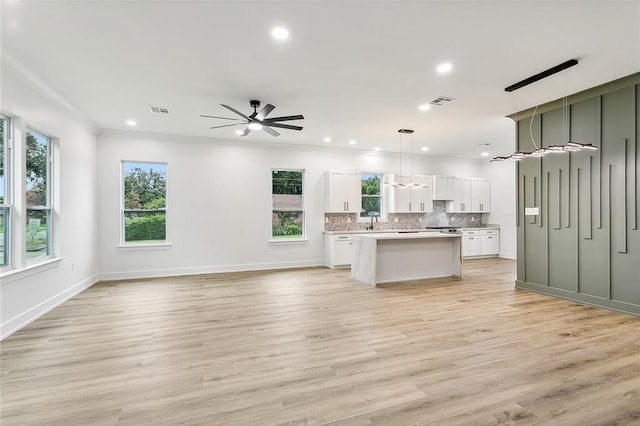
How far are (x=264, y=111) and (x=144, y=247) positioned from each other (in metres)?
4.29

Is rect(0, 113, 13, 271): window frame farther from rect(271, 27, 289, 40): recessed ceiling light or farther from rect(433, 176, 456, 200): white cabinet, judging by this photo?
rect(433, 176, 456, 200): white cabinet

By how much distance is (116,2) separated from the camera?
2.56 meters

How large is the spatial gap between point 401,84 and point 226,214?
4.80 m

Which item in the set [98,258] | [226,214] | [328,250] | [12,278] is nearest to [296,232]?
[328,250]

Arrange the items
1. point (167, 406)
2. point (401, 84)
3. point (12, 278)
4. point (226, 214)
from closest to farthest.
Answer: point (167, 406)
point (12, 278)
point (401, 84)
point (226, 214)

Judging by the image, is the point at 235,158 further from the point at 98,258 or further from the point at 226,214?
the point at 98,258

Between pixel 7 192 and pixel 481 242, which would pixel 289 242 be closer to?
pixel 7 192

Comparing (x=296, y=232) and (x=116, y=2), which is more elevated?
(x=116, y=2)

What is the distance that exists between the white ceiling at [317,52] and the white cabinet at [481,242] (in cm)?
477

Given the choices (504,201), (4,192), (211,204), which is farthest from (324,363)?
(504,201)

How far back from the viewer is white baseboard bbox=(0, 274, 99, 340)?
11.5 feet

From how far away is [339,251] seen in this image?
7.64m

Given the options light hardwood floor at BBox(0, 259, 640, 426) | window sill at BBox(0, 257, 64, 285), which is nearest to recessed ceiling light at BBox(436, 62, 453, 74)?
light hardwood floor at BBox(0, 259, 640, 426)

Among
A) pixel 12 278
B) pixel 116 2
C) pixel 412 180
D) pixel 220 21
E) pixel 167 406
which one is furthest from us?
pixel 412 180
